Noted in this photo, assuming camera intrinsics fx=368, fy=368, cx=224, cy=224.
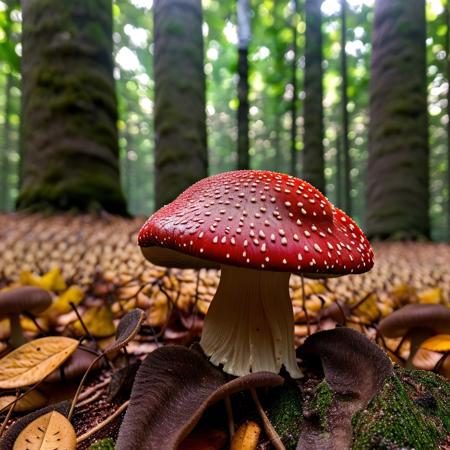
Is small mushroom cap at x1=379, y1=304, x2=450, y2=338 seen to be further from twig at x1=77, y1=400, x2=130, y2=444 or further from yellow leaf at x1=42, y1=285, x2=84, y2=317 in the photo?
yellow leaf at x1=42, y1=285, x2=84, y2=317

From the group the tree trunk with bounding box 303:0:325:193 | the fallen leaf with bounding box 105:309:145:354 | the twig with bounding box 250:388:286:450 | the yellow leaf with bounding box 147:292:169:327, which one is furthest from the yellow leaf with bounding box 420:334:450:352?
the tree trunk with bounding box 303:0:325:193

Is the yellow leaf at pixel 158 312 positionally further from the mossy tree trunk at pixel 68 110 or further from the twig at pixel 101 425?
the mossy tree trunk at pixel 68 110

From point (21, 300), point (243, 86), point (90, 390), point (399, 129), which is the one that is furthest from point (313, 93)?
point (90, 390)

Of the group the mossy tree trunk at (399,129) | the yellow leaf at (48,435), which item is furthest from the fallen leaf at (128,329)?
the mossy tree trunk at (399,129)

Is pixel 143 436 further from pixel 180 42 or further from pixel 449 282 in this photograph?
pixel 180 42

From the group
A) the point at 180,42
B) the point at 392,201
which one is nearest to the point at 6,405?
the point at 180,42

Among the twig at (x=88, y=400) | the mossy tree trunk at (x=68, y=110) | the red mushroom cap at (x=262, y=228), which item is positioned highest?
the mossy tree trunk at (x=68, y=110)
